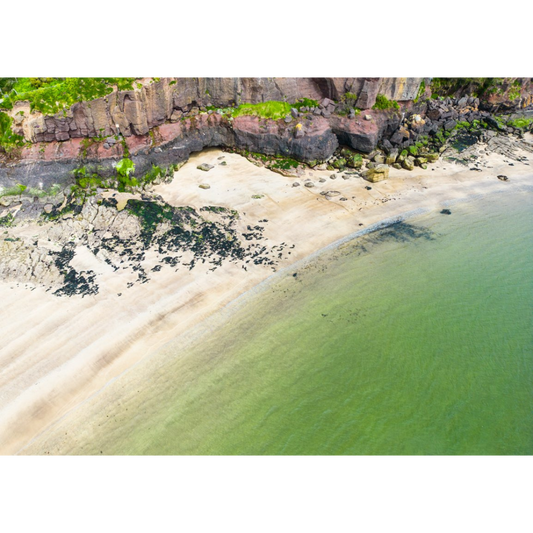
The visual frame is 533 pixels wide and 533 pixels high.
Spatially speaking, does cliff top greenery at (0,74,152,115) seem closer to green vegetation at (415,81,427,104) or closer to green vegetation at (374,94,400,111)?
green vegetation at (374,94,400,111)

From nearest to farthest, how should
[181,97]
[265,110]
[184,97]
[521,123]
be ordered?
[181,97] < [184,97] < [265,110] < [521,123]

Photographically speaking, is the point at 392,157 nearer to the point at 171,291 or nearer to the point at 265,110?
the point at 265,110

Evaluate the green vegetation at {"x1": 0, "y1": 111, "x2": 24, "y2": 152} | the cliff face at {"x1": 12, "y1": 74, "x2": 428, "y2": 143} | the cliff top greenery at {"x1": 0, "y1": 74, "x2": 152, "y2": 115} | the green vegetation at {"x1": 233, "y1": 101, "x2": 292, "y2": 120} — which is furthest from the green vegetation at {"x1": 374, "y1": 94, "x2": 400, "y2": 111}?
the green vegetation at {"x1": 0, "y1": 111, "x2": 24, "y2": 152}

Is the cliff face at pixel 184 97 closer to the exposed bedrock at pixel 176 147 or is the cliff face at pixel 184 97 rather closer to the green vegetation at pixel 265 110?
the green vegetation at pixel 265 110

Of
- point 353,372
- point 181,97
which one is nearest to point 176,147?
point 181,97
